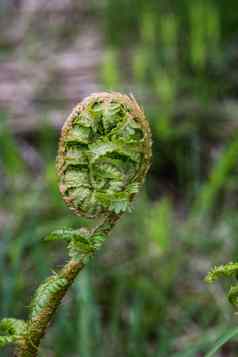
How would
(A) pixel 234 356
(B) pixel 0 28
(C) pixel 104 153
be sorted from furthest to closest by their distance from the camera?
1. (B) pixel 0 28
2. (A) pixel 234 356
3. (C) pixel 104 153

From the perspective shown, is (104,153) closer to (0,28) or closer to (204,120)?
(204,120)

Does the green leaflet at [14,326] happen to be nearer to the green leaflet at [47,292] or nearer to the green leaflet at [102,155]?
the green leaflet at [47,292]

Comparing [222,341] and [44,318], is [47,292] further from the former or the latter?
[222,341]

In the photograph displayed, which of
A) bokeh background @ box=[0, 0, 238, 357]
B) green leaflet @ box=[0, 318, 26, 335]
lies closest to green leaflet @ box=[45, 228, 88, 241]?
green leaflet @ box=[0, 318, 26, 335]

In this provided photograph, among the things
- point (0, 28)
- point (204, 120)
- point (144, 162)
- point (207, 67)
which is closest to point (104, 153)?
point (144, 162)

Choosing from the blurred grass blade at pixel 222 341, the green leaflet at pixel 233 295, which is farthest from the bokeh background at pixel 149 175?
the green leaflet at pixel 233 295

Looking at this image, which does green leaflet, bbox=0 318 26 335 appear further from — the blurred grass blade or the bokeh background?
the bokeh background

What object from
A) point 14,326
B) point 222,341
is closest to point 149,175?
point 222,341
